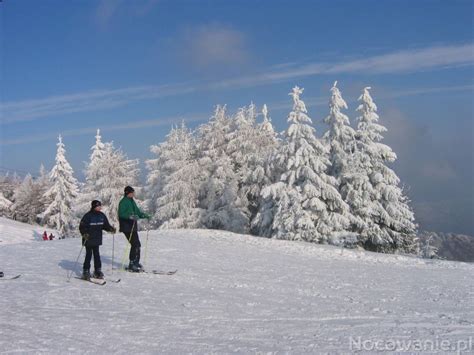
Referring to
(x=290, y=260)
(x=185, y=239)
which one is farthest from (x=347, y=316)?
(x=185, y=239)

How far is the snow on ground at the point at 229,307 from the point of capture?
7.07m

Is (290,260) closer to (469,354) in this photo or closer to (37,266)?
(37,266)

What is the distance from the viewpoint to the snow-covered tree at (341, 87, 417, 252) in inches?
1172

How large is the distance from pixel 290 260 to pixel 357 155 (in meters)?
14.3

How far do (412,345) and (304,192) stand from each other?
848 inches

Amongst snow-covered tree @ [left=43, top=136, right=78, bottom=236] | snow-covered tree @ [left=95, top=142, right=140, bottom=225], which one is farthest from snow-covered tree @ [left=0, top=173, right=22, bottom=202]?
snow-covered tree @ [left=95, top=142, right=140, bottom=225]

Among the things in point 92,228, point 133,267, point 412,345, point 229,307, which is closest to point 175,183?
point 133,267

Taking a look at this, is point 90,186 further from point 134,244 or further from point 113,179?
point 134,244

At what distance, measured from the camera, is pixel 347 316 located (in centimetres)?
885

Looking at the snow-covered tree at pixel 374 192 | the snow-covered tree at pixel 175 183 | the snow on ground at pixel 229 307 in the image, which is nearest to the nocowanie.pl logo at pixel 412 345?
the snow on ground at pixel 229 307

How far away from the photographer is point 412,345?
664 cm

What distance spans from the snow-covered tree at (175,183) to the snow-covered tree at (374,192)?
12.7 m

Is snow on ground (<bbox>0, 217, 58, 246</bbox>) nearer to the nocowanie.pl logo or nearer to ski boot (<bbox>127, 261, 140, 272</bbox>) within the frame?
ski boot (<bbox>127, 261, 140, 272</bbox>)

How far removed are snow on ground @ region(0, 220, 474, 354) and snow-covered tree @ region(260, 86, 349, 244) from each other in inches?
387
